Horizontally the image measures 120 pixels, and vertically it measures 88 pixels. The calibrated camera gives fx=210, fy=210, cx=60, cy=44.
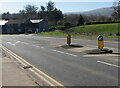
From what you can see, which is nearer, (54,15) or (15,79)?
(15,79)

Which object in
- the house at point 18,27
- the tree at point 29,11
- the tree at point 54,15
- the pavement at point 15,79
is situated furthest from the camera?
the tree at point 29,11

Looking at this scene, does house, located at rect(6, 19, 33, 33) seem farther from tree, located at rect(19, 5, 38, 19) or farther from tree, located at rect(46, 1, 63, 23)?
tree, located at rect(19, 5, 38, 19)

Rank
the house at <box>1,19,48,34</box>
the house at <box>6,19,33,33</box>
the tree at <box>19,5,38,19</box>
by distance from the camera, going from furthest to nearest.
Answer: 1. the tree at <box>19,5,38,19</box>
2. the house at <box>6,19,33,33</box>
3. the house at <box>1,19,48,34</box>

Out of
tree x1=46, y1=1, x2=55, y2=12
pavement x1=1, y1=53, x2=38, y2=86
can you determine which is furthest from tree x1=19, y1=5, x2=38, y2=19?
pavement x1=1, y1=53, x2=38, y2=86

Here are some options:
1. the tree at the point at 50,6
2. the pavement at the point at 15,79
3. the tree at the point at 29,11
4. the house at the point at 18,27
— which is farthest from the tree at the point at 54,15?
the pavement at the point at 15,79

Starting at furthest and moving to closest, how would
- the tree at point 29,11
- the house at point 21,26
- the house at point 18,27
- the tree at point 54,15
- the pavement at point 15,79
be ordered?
the tree at point 29,11 → the tree at point 54,15 → the house at point 18,27 → the house at point 21,26 → the pavement at point 15,79

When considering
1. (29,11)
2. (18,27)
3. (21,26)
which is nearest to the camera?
(21,26)

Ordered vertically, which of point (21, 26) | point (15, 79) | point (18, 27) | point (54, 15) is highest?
point (54, 15)

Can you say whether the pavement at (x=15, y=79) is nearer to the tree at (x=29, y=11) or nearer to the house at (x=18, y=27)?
the house at (x=18, y=27)

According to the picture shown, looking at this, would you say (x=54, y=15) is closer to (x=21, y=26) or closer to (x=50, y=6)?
(x=50, y=6)

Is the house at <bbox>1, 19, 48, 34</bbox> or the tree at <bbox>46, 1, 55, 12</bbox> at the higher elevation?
the tree at <bbox>46, 1, 55, 12</bbox>

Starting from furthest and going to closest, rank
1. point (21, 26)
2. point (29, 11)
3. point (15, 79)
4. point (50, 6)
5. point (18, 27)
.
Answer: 1. point (29, 11)
2. point (50, 6)
3. point (18, 27)
4. point (21, 26)
5. point (15, 79)

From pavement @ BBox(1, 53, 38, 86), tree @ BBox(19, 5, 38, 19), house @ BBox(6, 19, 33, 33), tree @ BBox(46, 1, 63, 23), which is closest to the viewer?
pavement @ BBox(1, 53, 38, 86)

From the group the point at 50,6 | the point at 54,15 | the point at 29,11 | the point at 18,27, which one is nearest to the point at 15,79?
the point at 18,27
